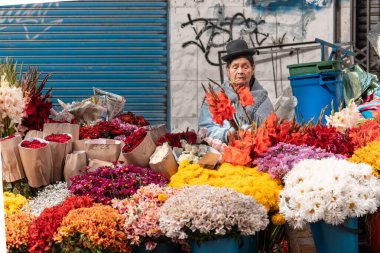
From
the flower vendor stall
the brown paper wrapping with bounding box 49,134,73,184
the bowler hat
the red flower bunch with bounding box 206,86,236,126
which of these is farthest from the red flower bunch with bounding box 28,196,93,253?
the bowler hat

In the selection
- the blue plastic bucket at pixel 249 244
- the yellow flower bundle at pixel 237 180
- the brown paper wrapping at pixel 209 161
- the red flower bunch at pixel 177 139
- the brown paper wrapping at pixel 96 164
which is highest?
the red flower bunch at pixel 177 139

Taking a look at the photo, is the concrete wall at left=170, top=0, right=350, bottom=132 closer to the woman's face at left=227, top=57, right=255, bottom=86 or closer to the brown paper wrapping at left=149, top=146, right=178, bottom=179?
the woman's face at left=227, top=57, right=255, bottom=86

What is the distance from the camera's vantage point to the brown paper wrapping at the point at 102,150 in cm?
595

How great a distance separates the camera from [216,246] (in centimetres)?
465

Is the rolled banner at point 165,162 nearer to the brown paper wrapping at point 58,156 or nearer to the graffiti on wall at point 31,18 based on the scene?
the brown paper wrapping at point 58,156

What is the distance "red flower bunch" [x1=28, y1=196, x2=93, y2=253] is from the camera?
4766 mm

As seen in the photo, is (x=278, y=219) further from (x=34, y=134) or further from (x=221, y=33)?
(x=221, y=33)

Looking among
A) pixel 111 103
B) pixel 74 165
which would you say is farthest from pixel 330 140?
pixel 111 103

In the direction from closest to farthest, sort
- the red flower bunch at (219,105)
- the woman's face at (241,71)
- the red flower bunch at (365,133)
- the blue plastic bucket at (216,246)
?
1. the blue plastic bucket at (216,246)
2. the red flower bunch at (219,105)
3. the red flower bunch at (365,133)
4. the woman's face at (241,71)

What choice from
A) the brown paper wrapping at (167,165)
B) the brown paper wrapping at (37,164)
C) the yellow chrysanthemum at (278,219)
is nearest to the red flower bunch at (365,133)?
the yellow chrysanthemum at (278,219)

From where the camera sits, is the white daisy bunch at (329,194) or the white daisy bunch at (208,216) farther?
the white daisy bunch at (329,194)

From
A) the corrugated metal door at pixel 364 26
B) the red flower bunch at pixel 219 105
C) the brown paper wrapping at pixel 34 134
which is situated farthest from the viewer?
the corrugated metal door at pixel 364 26

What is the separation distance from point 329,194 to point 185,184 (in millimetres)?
1153

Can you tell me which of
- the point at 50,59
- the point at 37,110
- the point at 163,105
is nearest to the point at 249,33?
the point at 163,105
